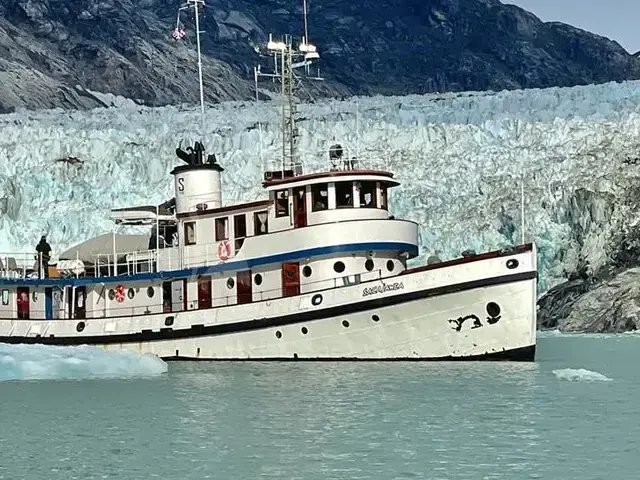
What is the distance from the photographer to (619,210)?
33.1m

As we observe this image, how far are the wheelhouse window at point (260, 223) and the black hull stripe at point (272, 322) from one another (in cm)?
191

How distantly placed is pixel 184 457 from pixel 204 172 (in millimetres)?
12846

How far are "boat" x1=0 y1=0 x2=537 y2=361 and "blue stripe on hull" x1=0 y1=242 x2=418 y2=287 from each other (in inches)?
1.0

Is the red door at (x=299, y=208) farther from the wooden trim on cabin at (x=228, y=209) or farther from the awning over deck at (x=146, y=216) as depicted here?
the awning over deck at (x=146, y=216)

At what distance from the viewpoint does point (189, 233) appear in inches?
894

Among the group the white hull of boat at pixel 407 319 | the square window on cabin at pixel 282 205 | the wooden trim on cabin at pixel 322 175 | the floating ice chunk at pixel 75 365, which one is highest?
the wooden trim on cabin at pixel 322 175

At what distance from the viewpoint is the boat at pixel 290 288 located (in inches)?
768

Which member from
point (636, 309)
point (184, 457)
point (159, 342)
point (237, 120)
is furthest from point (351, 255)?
point (237, 120)

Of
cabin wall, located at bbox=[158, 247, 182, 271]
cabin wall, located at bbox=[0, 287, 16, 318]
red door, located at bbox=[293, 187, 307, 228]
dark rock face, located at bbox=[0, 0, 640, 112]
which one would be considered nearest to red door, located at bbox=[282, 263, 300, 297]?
red door, located at bbox=[293, 187, 307, 228]

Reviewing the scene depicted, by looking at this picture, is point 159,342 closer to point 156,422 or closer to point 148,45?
point 156,422

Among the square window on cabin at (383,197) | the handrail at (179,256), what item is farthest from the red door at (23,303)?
the square window on cabin at (383,197)

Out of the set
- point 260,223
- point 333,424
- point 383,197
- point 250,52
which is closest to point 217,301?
point 260,223

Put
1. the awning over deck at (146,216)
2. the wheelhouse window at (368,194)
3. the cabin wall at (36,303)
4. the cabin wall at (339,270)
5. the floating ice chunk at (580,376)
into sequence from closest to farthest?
the floating ice chunk at (580,376)
the cabin wall at (339,270)
the wheelhouse window at (368,194)
the awning over deck at (146,216)
the cabin wall at (36,303)

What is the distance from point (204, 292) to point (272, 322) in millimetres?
2231
